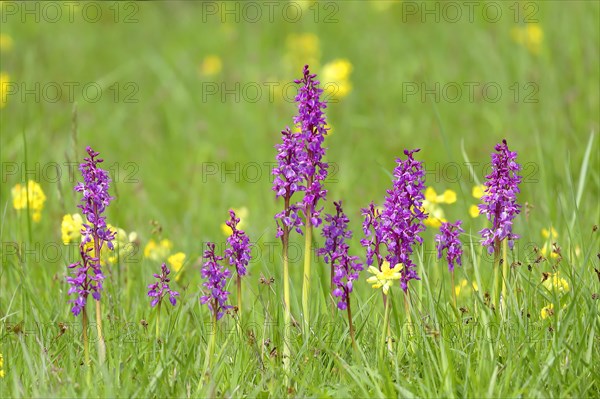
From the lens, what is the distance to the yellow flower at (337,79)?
6887 millimetres

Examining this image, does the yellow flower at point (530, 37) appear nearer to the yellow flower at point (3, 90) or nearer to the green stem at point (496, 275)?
the yellow flower at point (3, 90)

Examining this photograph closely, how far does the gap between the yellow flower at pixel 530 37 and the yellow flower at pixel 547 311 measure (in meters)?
4.18

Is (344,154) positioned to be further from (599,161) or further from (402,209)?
(402,209)

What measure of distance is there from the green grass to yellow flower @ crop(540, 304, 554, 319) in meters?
0.02

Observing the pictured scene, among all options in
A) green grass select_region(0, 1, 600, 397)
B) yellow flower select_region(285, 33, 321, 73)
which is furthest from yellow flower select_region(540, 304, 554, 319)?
yellow flower select_region(285, 33, 321, 73)

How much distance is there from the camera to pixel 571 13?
6.98m

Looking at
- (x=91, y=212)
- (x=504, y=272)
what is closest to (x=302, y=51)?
(x=504, y=272)

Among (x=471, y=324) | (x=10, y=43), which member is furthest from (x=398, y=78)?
(x=471, y=324)

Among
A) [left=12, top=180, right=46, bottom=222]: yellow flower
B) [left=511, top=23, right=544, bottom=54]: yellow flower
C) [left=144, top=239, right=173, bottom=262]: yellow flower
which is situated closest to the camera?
[left=12, top=180, right=46, bottom=222]: yellow flower

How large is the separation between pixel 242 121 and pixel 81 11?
3579mm

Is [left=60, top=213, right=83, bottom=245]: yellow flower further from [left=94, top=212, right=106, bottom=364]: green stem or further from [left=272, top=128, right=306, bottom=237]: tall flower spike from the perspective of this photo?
[left=272, top=128, right=306, bottom=237]: tall flower spike

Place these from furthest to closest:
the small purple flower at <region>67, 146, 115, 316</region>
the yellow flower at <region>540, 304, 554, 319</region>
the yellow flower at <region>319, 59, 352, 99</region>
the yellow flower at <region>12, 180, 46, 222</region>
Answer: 1. the yellow flower at <region>319, 59, 352, 99</region>
2. the yellow flower at <region>12, 180, 46, 222</region>
3. the yellow flower at <region>540, 304, 554, 319</region>
4. the small purple flower at <region>67, 146, 115, 316</region>

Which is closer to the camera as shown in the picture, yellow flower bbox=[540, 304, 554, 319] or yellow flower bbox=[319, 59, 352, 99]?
yellow flower bbox=[540, 304, 554, 319]

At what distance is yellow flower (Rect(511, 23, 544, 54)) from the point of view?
6742 mm
